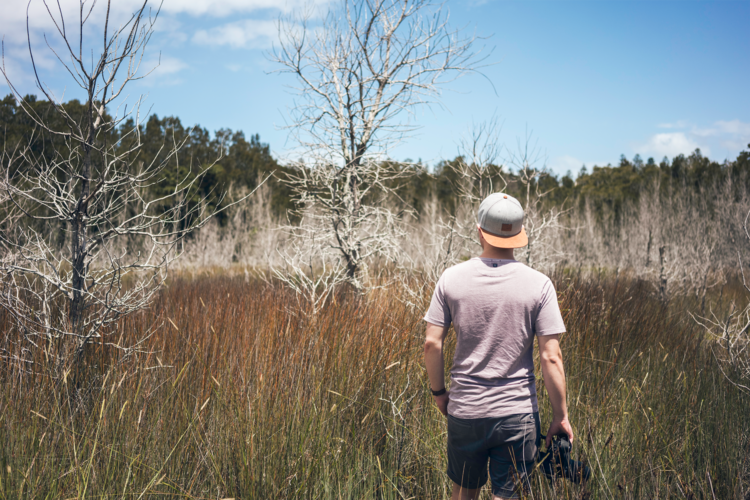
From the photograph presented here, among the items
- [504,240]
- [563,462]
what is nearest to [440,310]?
[504,240]

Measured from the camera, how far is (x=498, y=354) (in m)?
2.09

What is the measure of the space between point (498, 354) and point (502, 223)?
63 cm

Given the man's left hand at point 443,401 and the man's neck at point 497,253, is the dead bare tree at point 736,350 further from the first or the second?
the man's left hand at point 443,401

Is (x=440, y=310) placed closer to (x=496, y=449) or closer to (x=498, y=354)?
(x=498, y=354)

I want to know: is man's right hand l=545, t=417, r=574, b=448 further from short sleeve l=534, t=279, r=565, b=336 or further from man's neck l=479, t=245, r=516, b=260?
man's neck l=479, t=245, r=516, b=260

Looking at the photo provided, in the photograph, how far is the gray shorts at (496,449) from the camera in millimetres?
2070

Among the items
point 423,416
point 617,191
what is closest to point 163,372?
point 423,416

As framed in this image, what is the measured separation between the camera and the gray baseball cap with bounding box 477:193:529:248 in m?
2.15

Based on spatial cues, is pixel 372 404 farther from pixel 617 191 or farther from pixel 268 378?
pixel 617 191

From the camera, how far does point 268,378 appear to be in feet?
11.0

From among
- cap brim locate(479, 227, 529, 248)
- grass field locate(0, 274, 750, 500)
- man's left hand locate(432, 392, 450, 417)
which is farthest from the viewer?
grass field locate(0, 274, 750, 500)

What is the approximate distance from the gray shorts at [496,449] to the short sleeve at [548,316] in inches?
16.4

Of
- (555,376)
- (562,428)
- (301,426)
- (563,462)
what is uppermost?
(555,376)

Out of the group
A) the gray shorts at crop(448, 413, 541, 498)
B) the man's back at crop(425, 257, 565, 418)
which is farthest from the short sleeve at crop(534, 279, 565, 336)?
the gray shorts at crop(448, 413, 541, 498)
